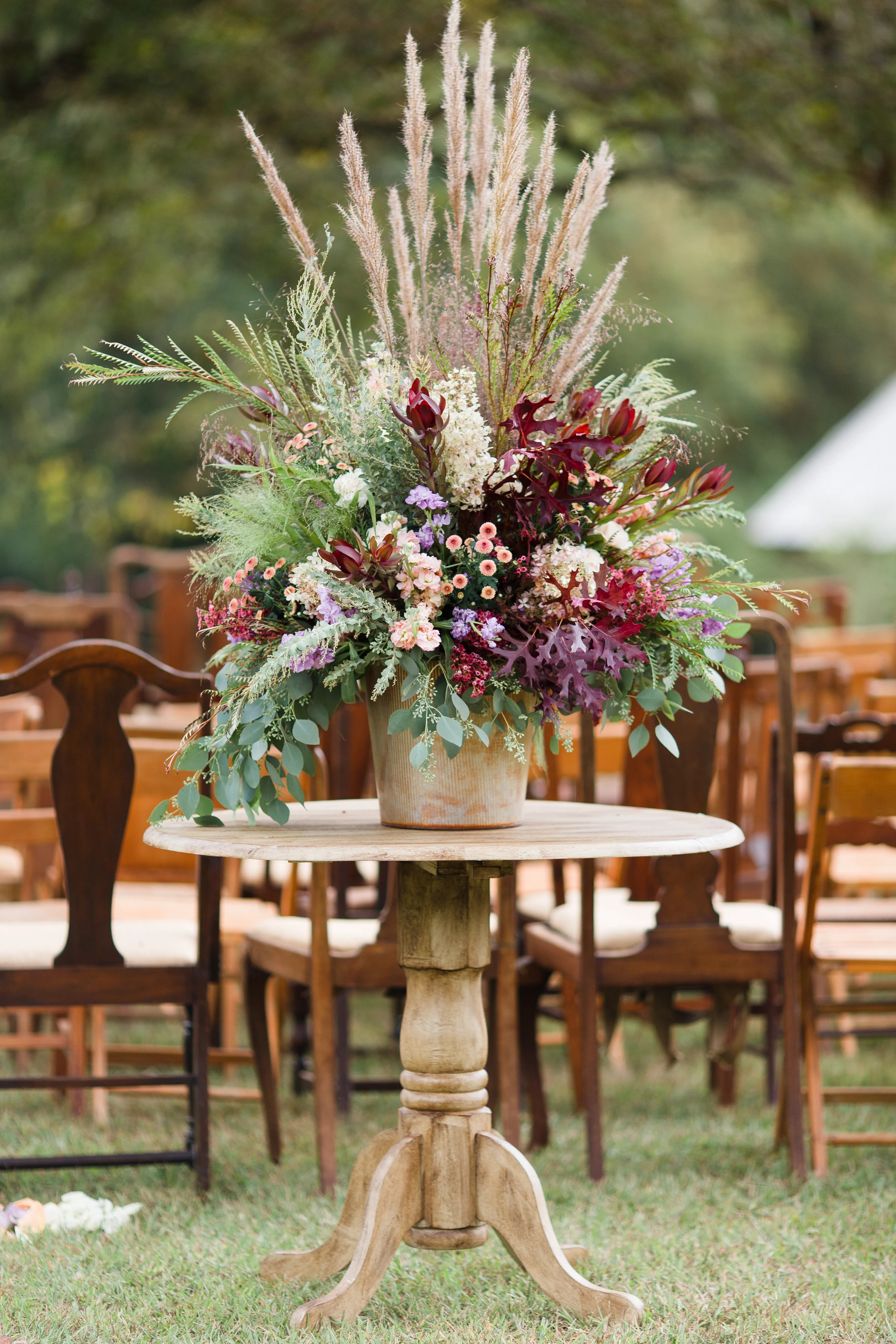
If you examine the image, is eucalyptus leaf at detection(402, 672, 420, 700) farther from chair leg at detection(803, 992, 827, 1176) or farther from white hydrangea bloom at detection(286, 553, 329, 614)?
chair leg at detection(803, 992, 827, 1176)

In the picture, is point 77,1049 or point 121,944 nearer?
point 121,944

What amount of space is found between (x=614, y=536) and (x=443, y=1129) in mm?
1080

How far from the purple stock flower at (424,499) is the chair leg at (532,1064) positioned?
5.81 feet

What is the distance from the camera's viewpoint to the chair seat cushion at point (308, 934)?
141 inches

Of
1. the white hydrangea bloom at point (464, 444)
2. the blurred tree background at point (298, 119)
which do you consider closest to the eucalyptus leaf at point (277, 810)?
the white hydrangea bloom at point (464, 444)

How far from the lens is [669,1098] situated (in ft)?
14.5

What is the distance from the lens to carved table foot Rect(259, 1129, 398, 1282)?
289cm

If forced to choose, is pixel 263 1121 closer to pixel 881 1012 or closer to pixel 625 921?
pixel 625 921

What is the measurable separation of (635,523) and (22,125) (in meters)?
5.60

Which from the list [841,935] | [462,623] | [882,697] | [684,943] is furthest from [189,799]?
[882,697]

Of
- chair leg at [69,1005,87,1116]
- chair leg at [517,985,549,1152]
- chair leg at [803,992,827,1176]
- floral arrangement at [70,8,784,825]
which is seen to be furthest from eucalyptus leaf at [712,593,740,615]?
chair leg at [69,1005,87,1116]

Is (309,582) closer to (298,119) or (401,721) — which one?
(401,721)

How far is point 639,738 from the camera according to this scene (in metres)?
2.85

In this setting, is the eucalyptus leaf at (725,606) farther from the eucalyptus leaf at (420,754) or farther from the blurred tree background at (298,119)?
the blurred tree background at (298,119)
